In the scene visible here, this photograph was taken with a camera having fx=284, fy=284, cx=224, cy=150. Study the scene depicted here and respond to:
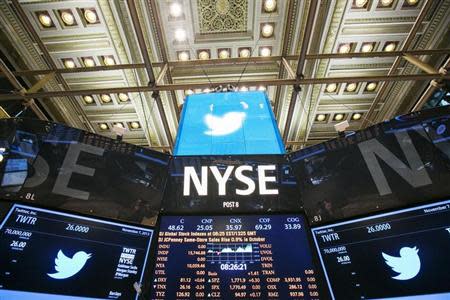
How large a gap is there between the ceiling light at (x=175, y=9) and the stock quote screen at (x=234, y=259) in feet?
21.8

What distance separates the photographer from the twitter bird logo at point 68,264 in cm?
277

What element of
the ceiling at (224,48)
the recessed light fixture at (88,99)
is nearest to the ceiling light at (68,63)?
the ceiling at (224,48)

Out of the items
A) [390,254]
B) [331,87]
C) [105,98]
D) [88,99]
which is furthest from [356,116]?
[88,99]

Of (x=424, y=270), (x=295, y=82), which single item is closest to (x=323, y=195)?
(x=424, y=270)

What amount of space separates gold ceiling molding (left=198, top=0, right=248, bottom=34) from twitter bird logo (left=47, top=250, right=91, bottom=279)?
292 inches

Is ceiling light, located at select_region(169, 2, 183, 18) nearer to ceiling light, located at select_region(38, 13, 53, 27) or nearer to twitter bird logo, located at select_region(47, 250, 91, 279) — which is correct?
ceiling light, located at select_region(38, 13, 53, 27)

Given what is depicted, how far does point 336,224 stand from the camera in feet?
10.8

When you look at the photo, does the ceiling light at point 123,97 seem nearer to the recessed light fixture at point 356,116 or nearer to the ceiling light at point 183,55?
the ceiling light at point 183,55

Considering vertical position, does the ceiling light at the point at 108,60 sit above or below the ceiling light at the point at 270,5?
below

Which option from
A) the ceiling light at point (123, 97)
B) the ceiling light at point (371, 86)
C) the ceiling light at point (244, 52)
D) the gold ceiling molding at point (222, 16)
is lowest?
the ceiling light at point (123, 97)

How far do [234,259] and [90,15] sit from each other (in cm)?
787

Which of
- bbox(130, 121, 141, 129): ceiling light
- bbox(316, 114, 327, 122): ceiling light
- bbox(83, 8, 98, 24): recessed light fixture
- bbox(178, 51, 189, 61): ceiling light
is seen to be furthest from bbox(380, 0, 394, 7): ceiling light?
bbox(130, 121, 141, 129): ceiling light

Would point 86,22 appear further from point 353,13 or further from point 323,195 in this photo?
point 323,195

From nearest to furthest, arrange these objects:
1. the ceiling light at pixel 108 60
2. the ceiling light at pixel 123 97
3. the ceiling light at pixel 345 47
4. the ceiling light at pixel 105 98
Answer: the ceiling light at pixel 345 47 → the ceiling light at pixel 108 60 → the ceiling light at pixel 123 97 → the ceiling light at pixel 105 98
